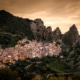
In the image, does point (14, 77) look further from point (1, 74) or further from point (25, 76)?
point (25, 76)

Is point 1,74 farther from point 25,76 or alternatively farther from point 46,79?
point 46,79

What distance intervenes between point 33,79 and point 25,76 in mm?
7081

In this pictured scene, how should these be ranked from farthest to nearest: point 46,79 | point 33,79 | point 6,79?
point 46,79 → point 33,79 → point 6,79

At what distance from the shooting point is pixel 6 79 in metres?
154

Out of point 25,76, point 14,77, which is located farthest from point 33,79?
point 14,77

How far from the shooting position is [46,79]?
19938 cm

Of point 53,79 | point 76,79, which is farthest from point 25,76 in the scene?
point 76,79

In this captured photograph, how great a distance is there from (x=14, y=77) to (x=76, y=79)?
45.3 m

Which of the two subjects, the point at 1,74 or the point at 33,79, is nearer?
the point at 1,74

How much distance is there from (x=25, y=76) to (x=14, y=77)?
812 inches

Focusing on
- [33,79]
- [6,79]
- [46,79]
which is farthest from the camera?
[46,79]

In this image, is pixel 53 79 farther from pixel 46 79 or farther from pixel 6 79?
pixel 6 79

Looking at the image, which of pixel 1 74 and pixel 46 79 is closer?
pixel 1 74

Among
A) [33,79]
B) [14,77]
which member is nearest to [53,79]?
[33,79]
